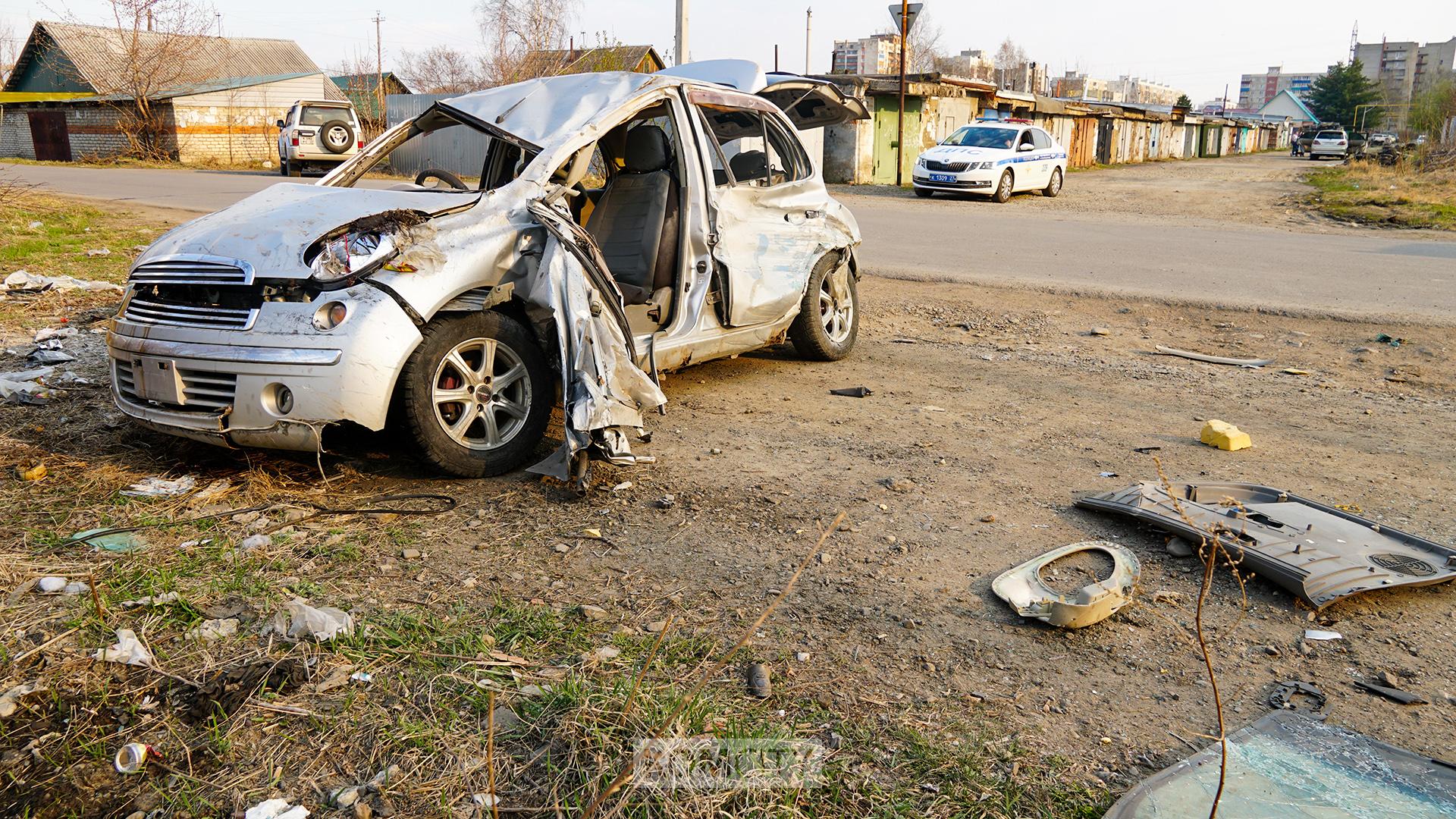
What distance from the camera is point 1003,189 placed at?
22031mm

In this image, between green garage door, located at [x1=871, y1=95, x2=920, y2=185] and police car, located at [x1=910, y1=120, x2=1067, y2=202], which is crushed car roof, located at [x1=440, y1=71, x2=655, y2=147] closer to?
police car, located at [x1=910, y1=120, x2=1067, y2=202]

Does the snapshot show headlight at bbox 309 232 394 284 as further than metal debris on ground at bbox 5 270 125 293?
No

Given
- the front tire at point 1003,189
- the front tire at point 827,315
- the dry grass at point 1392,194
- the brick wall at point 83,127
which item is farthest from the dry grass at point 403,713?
the brick wall at point 83,127

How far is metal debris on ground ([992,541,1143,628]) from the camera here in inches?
134

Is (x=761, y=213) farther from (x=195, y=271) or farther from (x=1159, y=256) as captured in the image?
(x=1159, y=256)

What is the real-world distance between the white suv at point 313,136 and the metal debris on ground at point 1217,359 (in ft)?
70.2

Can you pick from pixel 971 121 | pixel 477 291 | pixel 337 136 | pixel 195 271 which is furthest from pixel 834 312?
pixel 971 121

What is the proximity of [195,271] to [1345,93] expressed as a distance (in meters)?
119

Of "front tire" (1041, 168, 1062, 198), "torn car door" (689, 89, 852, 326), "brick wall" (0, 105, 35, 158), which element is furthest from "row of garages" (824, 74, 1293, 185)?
"brick wall" (0, 105, 35, 158)

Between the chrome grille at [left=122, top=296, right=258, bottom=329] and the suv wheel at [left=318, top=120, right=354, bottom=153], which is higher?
the suv wheel at [left=318, top=120, right=354, bottom=153]

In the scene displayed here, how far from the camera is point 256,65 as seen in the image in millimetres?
50875

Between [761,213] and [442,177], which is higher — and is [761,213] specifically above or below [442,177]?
below

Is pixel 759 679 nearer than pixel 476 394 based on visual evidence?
Yes

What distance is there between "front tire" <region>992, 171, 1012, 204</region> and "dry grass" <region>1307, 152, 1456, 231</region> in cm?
622
